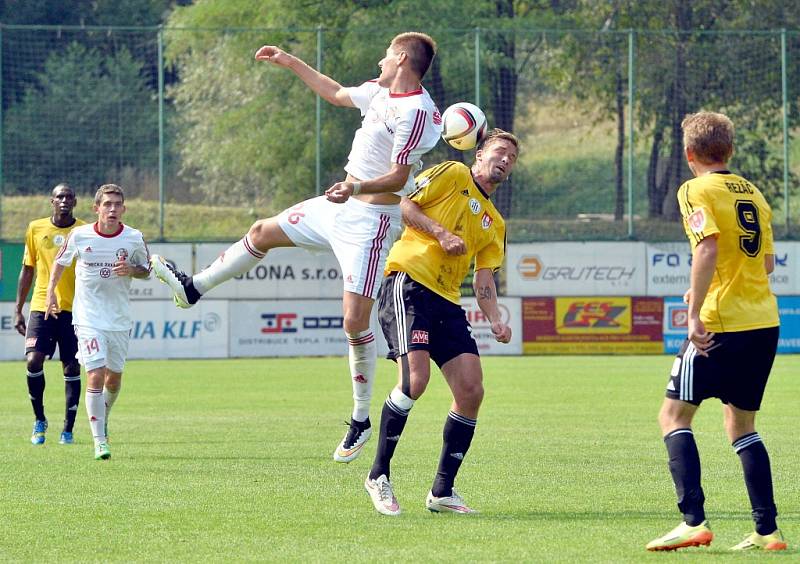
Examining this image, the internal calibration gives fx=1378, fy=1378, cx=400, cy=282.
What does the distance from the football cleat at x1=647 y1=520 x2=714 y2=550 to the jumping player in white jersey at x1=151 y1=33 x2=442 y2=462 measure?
2873mm

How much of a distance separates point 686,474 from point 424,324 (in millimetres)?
1907

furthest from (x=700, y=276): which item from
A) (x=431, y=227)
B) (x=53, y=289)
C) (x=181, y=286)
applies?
(x=53, y=289)

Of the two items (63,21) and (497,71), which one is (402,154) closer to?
(497,71)

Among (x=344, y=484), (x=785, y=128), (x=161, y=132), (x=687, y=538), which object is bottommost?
(x=344, y=484)

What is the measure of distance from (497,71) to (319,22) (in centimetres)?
847

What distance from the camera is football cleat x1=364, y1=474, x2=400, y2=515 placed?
786 centimetres

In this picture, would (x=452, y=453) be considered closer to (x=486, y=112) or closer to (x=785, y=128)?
(x=486, y=112)

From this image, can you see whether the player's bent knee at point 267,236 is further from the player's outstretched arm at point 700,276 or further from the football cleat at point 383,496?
the player's outstretched arm at point 700,276

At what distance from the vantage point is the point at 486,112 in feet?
94.3

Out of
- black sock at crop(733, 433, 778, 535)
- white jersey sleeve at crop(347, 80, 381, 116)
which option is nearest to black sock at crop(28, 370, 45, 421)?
white jersey sleeve at crop(347, 80, 381, 116)

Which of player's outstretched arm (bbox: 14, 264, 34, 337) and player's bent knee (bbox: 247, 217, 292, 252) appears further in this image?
player's outstretched arm (bbox: 14, 264, 34, 337)

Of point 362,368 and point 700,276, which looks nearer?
point 700,276

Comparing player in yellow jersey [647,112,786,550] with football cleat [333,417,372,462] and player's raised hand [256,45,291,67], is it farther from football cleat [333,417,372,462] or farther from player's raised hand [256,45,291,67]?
player's raised hand [256,45,291,67]

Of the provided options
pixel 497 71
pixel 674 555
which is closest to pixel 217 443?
pixel 674 555
